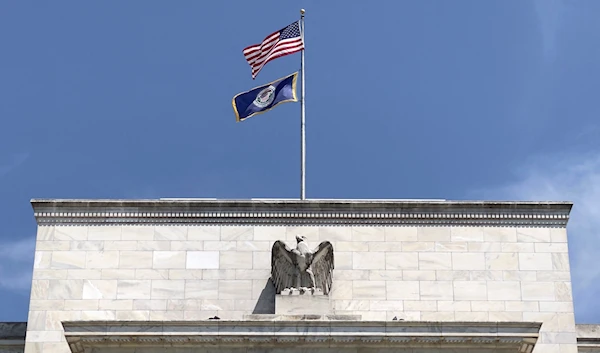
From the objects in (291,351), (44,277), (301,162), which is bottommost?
(291,351)

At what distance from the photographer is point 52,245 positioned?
38219 millimetres

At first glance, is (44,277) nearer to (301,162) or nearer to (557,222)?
(301,162)

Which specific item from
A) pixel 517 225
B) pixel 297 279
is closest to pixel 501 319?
pixel 517 225

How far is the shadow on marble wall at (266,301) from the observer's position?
37.1 meters

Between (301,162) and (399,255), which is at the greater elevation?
(301,162)

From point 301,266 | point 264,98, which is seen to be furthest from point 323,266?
point 264,98

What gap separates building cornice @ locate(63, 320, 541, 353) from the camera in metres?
34.7

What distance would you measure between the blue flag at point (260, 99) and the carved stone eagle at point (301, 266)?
5645 millimetres

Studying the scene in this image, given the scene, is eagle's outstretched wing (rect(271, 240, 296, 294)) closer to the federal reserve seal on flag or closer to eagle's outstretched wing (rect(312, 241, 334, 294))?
eagle's outstretched wing (rect(312, 241, 334, 294))

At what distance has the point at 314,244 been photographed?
38.1 m

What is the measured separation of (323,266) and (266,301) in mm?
1683

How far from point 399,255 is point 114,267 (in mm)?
7314

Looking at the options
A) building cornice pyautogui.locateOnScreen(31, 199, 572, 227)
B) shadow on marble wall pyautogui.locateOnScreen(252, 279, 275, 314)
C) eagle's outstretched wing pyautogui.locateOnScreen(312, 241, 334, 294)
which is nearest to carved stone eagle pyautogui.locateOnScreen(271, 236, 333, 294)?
eagle's outstretched wing pyautogui.locateOnScreen(312, 241, 334, 294)

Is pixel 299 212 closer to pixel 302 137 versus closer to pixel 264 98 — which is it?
pixel 302 137
